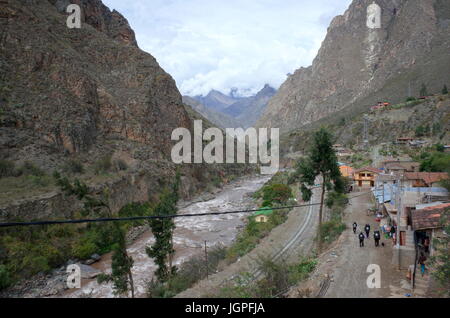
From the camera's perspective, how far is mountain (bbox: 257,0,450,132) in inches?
3289

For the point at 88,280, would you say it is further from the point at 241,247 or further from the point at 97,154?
the point at 97,154

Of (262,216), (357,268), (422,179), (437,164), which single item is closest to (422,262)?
(357,268)

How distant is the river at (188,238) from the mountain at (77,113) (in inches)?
216

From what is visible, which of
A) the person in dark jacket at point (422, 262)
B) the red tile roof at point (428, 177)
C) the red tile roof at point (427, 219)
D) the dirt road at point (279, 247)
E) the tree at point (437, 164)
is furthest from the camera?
the tree at point (437, 164)

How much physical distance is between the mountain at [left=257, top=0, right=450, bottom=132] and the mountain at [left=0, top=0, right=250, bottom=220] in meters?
65.3

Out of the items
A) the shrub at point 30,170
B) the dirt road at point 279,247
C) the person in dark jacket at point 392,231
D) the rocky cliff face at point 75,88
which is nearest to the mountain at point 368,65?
the rocky cliff face at point 75,88

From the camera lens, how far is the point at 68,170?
28.5 m

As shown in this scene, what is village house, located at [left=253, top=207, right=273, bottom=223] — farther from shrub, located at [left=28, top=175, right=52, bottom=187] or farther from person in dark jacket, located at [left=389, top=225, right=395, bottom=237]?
shrub, located at [left=28, top=175, right=52, bottom=187]

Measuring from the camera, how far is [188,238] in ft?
84.5

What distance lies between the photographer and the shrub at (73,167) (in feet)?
93.7

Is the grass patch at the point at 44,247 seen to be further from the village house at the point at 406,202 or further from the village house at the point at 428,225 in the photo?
the village house at the point at 428,225

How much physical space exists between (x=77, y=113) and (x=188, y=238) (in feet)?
67.1

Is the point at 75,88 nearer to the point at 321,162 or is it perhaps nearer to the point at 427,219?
the point at 321,162

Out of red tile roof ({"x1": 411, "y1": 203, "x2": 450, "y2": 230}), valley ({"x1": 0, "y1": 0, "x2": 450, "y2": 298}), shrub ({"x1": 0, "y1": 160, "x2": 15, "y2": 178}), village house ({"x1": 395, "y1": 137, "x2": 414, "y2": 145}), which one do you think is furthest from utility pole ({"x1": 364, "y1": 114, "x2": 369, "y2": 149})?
shrub ({"x1": 0, "y1": 160, "x2": 15, "y2": 178})
